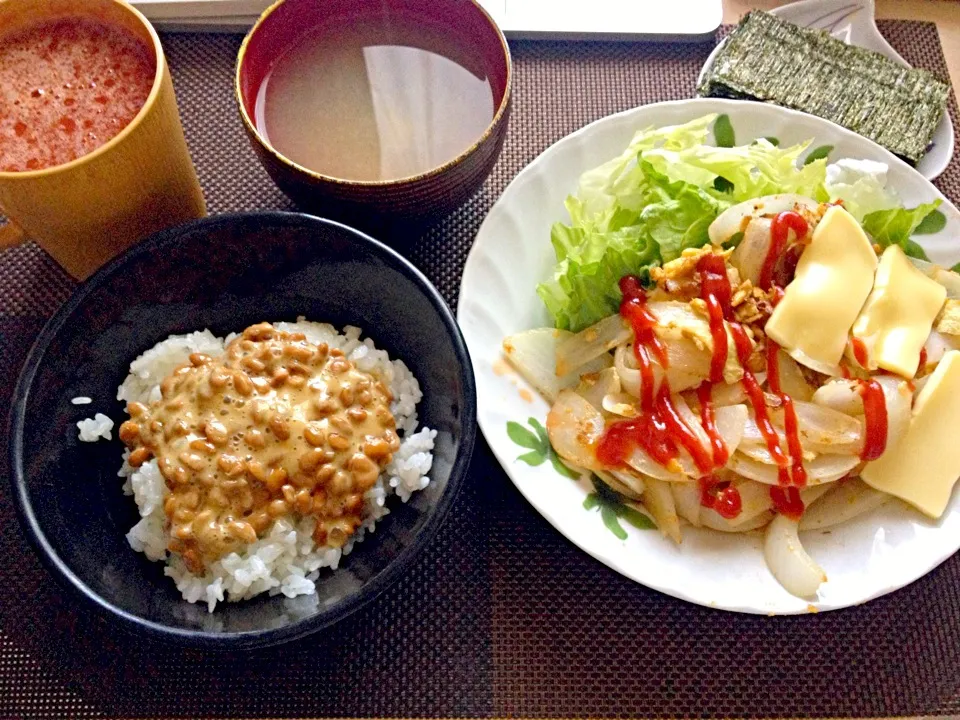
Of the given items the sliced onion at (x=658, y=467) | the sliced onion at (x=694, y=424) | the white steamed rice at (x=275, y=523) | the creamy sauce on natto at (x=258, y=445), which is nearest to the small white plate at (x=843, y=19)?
the sliced onion at (x=694, y=424)

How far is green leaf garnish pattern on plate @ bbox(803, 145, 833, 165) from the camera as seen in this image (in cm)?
172

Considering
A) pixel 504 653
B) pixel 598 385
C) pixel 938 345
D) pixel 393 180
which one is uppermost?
pixel 393 180

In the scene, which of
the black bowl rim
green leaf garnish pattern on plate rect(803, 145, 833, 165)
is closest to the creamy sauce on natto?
the black bowl rim

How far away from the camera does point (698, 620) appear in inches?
55.6

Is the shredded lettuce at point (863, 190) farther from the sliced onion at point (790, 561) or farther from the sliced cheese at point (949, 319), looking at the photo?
the sliced onion at point (790, 561)

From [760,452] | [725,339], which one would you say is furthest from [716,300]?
[760,452]

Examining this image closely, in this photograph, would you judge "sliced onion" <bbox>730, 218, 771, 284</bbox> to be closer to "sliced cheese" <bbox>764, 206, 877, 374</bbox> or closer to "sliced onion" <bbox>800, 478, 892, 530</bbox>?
"sliced cheese" <bbox>764, 206, 877, 374</bbox>

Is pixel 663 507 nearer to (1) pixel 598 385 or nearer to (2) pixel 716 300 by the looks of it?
(1) pixel 598 385

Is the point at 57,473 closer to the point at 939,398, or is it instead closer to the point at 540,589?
the point at 540,589

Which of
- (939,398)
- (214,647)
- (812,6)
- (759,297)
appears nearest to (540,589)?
(214,647)

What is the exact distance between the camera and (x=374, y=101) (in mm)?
1646

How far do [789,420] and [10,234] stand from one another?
1418 mm

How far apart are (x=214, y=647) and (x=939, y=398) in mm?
1294

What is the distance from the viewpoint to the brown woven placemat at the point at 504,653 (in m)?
1.34
